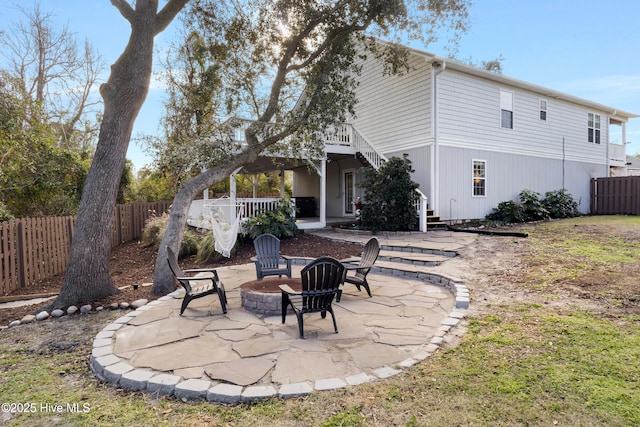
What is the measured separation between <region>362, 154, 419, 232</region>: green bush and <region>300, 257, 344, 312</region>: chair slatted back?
25.2 ft

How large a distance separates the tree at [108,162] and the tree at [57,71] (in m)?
11.4

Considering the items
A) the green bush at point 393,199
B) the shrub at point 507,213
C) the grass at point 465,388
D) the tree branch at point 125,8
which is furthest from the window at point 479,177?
the tree branch at point 125,8

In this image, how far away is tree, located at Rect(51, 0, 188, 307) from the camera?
562cm

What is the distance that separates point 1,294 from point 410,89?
1306 cm

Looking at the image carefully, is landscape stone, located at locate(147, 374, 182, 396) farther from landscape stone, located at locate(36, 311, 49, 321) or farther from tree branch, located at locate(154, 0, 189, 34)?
tree branch, located at locate(154, 0, 189, 34)

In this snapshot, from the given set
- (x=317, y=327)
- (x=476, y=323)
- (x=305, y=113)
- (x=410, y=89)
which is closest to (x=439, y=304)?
(x=476, y=323)

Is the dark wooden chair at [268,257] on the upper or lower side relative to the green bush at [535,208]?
lower

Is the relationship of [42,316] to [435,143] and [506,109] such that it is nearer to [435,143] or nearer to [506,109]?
[435,143]

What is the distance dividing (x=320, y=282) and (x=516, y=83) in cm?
1380

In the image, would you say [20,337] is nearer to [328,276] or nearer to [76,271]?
[76,271]

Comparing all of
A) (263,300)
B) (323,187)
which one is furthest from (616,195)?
(263,300)

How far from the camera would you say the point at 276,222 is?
10.5 m

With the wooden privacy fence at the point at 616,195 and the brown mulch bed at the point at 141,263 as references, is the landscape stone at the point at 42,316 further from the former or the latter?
the wooden privacy fence at the point at 616,195

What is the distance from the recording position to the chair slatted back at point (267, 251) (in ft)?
20.0
